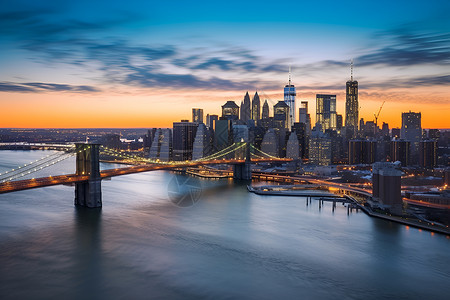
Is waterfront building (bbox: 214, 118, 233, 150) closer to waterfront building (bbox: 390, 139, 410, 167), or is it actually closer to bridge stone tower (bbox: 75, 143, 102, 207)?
waterfront building (bbox: 390, 139, 410, 167)

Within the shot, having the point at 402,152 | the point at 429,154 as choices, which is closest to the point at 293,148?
the point at 402,152

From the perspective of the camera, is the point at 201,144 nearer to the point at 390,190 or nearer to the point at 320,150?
the point at 320,150

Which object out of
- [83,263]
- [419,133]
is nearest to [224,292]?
[83,263]

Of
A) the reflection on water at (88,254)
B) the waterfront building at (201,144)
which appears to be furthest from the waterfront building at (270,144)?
the reflection on water at (88,254)

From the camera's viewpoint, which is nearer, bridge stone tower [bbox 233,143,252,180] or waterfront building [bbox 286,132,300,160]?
bridge stone tower [bbox 233,143,252,180]

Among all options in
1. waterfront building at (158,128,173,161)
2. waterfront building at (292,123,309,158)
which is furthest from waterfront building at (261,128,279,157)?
waterfront building at (158,128,173,161)

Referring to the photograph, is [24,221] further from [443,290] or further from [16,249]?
[443,290]
